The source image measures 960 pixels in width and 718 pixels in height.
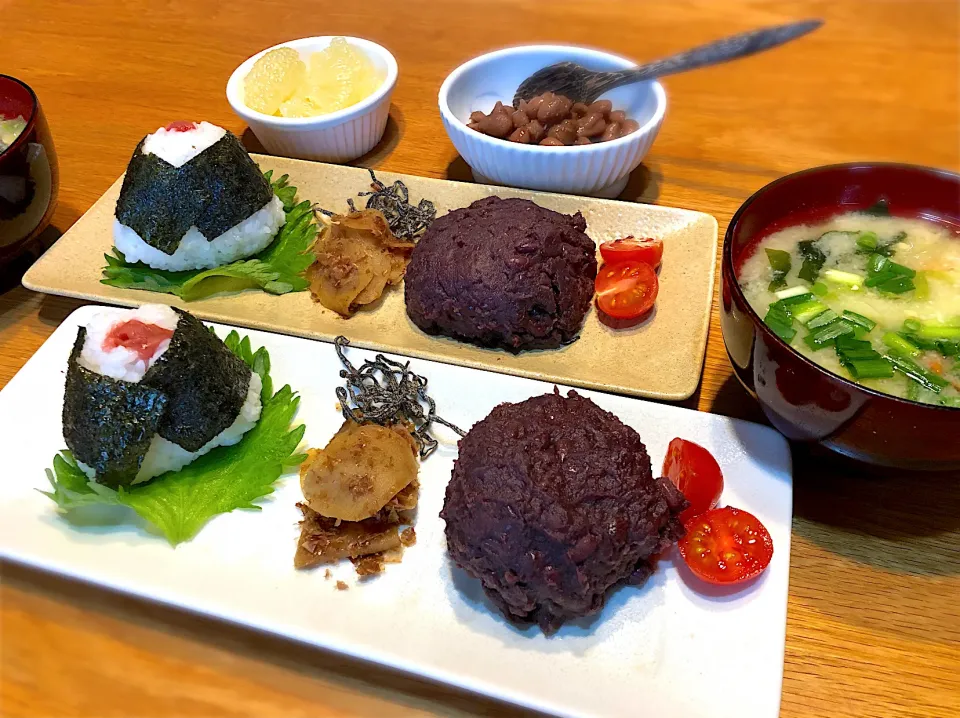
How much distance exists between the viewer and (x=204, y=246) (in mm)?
2895

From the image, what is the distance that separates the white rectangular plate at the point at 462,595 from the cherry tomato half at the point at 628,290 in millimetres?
464

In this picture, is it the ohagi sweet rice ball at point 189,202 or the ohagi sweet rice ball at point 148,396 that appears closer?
the ohagi sweet rice ball at point 148,396

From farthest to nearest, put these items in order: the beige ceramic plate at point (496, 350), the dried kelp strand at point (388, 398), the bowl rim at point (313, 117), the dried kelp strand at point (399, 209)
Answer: the bowl rim at point (313, 117) → the dried kelp strand at point (399, 209) → the beige ceramic plate at point (496, 350) → the dried kelp strand at point (388, 398)

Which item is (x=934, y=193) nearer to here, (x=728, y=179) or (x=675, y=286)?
(x=675, y=286)

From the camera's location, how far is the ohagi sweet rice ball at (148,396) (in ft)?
6.75

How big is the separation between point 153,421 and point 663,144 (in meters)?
2.73

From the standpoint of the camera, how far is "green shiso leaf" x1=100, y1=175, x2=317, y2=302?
2822 millimetres

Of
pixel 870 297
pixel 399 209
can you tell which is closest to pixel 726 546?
pixel 870 297

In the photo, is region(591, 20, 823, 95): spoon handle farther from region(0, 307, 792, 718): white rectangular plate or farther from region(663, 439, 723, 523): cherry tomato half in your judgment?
region(663, 439, 723, 523): cherry tomato half

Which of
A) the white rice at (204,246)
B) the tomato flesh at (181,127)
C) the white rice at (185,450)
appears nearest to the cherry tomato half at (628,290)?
the white rice at (185,450)

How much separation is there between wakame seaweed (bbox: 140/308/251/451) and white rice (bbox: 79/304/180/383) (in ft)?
0.11

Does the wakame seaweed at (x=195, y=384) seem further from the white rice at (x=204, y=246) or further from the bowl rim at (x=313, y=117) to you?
the bowl rim at (x=313, y=117)

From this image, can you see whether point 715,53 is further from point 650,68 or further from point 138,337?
point 138,337

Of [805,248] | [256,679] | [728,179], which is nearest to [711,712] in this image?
[256,679]
